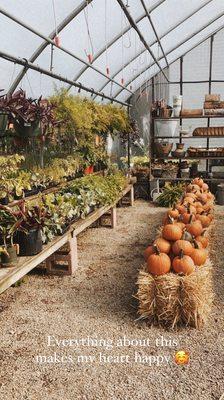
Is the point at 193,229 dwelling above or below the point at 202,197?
below

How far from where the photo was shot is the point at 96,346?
2607 mm

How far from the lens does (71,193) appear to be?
4664 mm

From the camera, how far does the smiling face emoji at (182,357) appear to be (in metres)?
2.40

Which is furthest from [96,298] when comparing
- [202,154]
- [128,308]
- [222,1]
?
[222,1]

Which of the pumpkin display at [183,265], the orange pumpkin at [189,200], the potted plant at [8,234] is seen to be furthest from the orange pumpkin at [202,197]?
the potted plant at [8,234]

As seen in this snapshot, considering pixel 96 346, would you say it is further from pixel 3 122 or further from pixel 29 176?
pixel 3 122

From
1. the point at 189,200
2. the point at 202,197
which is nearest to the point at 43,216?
the point at 189,200

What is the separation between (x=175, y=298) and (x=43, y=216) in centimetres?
131

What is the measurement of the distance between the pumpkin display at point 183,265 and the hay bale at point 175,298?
0.18 ft

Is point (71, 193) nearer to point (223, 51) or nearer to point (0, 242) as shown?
point (0, 242)

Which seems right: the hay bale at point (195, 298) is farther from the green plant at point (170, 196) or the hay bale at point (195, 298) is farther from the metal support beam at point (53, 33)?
the green plant at point (170, 196)

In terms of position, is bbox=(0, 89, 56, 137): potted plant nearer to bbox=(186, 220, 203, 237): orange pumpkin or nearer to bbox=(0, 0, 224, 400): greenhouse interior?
bbox=(0, 0, 224, 400): greenhouse interior

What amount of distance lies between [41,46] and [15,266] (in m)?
3.57

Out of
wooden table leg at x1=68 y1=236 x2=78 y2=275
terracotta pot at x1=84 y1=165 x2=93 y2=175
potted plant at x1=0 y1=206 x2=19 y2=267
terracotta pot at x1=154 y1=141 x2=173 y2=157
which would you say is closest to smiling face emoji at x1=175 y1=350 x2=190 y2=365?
potted plant at x1=0 y1=206 x2=19 y2=267
